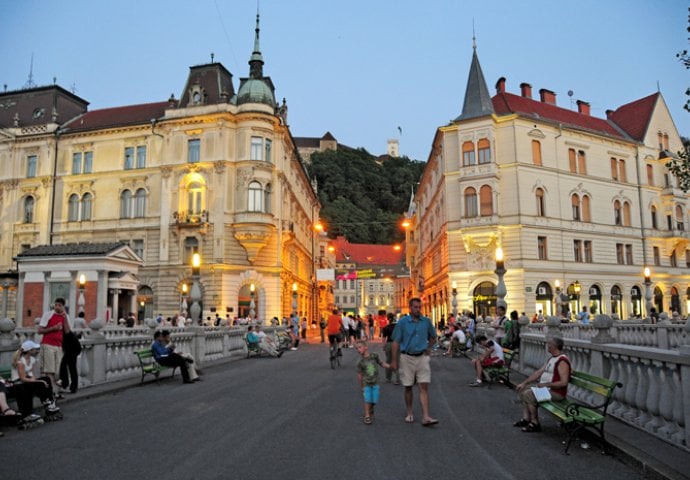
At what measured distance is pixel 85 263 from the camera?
105 feet

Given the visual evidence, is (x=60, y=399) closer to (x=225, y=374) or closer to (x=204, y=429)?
(x=204, y=429)

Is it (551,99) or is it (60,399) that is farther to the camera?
(551,99)

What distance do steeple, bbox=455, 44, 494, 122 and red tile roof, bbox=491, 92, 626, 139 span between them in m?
1.48

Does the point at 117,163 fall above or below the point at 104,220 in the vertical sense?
above

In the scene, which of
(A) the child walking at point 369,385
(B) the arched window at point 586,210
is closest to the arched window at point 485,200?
(B) the arched window at point 586,210

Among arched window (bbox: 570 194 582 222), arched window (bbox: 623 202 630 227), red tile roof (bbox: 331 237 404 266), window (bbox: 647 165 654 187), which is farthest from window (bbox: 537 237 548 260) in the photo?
red tile roof (bbox: 331 237 404 266)

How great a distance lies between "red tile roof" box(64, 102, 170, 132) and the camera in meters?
46.0

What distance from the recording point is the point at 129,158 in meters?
45.0

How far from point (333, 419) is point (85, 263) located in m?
27.5

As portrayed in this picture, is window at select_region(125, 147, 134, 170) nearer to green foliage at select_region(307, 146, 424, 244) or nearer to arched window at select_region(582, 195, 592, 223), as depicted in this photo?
arched window at select_region(582, 195, 592, 223)

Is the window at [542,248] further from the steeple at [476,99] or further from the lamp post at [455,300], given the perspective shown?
the steeple at [476,99]

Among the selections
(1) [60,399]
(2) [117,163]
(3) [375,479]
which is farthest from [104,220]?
(3) [375,479]

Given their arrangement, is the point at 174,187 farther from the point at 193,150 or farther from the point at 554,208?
the point at 554,208

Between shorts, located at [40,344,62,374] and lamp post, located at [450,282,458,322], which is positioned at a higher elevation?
lamp post, located at [450,282,458,322]
